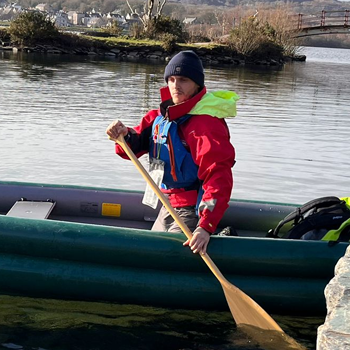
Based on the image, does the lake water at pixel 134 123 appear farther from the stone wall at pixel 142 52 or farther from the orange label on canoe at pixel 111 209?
the stone wall at pixel 142 52

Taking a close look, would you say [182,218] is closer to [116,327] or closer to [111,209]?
[116,327]

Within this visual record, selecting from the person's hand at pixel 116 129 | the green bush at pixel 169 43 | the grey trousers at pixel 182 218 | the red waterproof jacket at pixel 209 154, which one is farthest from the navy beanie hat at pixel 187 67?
the green bush at pixel 169 43

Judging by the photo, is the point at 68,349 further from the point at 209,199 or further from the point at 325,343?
the point at 325,343

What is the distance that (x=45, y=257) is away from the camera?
3.72 metres

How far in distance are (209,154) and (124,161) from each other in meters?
4.51

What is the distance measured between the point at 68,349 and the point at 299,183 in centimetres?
447

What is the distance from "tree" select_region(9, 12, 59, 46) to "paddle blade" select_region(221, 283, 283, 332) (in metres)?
25.8

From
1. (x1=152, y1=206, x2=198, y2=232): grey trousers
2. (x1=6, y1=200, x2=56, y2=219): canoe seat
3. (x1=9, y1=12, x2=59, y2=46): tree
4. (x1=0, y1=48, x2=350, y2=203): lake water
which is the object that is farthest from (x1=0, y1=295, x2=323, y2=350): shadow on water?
(x1=9, y1=12, x2=59, y2=46): tree

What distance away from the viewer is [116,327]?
368 cm

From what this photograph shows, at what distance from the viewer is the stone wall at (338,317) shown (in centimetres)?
230

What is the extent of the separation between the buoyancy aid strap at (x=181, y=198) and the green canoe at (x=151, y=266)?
23 centimetres

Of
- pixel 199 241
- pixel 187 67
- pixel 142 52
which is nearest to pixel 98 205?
pixel 199 241

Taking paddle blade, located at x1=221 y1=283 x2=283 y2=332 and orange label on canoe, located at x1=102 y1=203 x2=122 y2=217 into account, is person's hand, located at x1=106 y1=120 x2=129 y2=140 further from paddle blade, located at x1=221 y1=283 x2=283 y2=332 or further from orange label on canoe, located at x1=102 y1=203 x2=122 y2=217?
paddle blade, located at x1=221 y1=283 x2=283 y2=332

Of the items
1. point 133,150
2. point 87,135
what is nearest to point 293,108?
point 87,135
